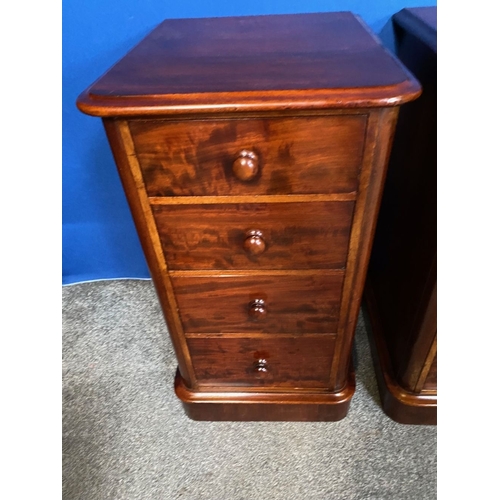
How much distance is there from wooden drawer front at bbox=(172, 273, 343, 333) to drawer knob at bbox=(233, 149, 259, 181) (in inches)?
9.4

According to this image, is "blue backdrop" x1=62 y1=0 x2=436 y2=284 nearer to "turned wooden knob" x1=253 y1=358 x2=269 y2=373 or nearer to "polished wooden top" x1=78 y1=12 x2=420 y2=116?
"polished wooden top" x1=78 y1=12 x2=420 y2=116

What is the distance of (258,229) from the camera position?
2.40 feet

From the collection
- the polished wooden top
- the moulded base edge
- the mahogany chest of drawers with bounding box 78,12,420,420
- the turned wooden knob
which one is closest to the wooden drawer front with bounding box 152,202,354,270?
the mahogany chest of drawers with bounding box 78,12,420,420

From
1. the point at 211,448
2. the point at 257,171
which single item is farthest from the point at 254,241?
the point at 211,448

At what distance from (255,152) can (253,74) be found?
0.37ft


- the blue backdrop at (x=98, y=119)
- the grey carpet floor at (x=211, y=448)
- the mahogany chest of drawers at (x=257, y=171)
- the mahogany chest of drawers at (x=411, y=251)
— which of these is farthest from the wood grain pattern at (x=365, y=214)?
the blue backdrop at (x=98, y=119)

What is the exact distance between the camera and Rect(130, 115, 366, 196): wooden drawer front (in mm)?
Result: 612

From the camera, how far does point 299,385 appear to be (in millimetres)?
1040

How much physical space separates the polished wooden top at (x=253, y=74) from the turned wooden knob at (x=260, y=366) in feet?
1.98

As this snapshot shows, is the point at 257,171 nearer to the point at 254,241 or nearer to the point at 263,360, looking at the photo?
the point at 254,241

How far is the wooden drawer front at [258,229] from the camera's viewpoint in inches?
27.8

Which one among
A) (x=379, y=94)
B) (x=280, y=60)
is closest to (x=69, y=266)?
(x=280, y=60)

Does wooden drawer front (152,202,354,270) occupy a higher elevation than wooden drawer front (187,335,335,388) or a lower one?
higher

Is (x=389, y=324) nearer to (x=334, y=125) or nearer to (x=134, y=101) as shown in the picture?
(x=334, y=125)
